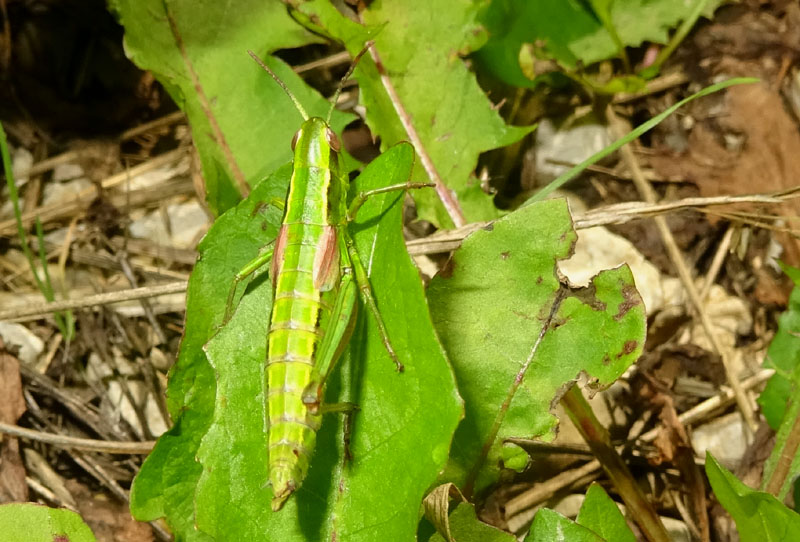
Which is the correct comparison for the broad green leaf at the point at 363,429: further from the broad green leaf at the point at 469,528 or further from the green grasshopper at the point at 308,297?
the broad green leaf at the point at 469,528

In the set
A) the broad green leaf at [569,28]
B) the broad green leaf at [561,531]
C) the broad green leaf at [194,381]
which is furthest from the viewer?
the broad green leaf at [569,28]

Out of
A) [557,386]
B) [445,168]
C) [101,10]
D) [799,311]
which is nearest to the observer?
[557,386]

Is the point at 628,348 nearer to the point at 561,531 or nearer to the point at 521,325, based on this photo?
the point at 521,325

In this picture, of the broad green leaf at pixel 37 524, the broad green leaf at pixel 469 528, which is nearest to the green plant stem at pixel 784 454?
the broad green leaf at pixel 469 528

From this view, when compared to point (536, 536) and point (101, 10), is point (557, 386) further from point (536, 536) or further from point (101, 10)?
point (101, 10)

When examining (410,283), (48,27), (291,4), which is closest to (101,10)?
(48,27)

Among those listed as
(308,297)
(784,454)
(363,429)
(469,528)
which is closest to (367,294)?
(308,297)
